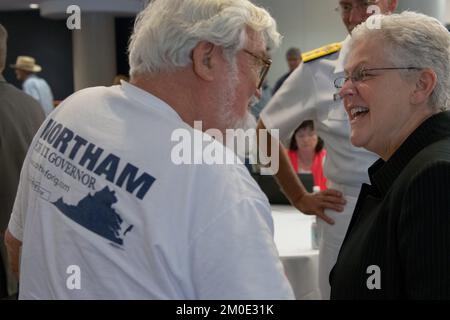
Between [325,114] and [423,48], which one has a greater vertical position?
[423,48]

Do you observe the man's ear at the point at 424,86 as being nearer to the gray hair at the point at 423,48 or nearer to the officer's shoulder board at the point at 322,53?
the gray hair at the point at 423,48

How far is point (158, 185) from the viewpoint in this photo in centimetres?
110

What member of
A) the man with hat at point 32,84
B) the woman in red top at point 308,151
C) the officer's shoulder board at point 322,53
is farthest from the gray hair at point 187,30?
the man with hat at point 32,84

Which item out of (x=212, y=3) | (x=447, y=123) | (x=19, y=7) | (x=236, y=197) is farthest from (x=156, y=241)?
(x=19, y=7)

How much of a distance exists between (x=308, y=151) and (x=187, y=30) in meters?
3.04

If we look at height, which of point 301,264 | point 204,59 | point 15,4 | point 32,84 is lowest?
point 301,264

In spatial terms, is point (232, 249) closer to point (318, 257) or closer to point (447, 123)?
point (447, 123)

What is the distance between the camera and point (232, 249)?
1057mm

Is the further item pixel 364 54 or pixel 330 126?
pixel 330 126

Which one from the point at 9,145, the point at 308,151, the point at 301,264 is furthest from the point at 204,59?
the point at 308,151

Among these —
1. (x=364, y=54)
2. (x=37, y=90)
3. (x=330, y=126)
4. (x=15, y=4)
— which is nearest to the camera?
(x=364, y=54)

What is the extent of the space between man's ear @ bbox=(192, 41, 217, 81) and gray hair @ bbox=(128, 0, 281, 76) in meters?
0.01

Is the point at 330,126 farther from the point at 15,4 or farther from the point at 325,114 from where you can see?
the point at 15,4

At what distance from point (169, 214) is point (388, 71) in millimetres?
703
